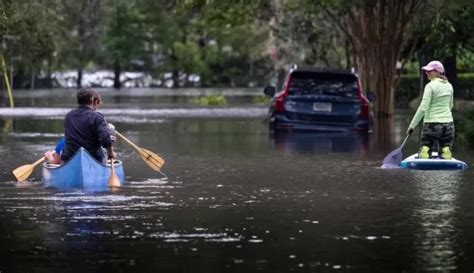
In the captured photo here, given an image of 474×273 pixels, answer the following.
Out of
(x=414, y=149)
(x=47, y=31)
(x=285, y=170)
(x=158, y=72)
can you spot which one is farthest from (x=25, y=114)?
(x=158, y=72)

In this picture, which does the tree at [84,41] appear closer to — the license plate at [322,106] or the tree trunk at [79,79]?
the tree trunk at [79,79]

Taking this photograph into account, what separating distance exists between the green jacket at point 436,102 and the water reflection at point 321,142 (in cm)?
400

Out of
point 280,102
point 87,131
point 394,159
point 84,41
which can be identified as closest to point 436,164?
point 394,159

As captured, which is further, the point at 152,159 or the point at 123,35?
the point at 123,35

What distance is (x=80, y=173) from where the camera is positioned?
45.0 ft

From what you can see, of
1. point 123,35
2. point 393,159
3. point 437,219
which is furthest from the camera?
point 123,35

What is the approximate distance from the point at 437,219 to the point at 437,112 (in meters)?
5.15

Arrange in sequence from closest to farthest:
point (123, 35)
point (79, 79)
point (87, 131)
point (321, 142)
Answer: point (87, 131), point (321, 142), point (123, 35), point (79, 79)

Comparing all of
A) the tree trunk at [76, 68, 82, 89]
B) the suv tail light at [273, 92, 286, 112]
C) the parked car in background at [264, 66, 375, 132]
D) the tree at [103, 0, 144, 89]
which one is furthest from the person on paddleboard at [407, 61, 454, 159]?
the tree trunk at [76, 68, 82, 89]

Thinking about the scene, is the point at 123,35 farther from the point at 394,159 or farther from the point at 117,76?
the point at 394,159

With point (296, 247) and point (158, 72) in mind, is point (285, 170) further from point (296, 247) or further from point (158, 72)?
point (158, 72)

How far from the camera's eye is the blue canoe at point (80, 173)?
13.7 m

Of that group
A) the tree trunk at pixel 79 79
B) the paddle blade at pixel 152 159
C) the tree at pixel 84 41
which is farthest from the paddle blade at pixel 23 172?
the tree trunk at pixel 79 79

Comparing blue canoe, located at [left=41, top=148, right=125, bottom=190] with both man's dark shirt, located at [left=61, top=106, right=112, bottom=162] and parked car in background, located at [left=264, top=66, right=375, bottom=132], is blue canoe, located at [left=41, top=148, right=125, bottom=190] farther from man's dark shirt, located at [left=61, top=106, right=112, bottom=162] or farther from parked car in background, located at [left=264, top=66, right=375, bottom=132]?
parked car in background, located at [left=264, top=66, right=375, bottom=132]
